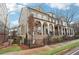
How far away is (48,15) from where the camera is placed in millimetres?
1935

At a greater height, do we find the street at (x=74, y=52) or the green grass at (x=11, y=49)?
the green grass at (x=11, y=49)

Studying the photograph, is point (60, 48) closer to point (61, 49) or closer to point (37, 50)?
point (61, 49)

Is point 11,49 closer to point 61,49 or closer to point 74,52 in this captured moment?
point 61,49

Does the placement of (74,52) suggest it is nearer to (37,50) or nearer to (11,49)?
(37,50)

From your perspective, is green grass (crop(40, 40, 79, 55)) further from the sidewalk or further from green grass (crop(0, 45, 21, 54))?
green grass (crop(0, 45, 21, 54))

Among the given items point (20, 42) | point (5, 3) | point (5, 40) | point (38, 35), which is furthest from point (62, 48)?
Answer: point (5, 3)

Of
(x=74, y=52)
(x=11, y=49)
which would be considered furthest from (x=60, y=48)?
(x=11, y=49)

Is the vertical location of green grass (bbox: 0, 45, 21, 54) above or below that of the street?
above

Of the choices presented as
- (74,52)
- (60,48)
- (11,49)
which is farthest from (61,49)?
(11,49)

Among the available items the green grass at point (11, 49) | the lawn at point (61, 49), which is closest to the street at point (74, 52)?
the lawn at point (61, 49)

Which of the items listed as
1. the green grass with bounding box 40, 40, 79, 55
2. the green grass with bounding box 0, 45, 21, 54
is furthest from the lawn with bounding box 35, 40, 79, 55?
the green grass with bounding box 0, 45, 21, 54

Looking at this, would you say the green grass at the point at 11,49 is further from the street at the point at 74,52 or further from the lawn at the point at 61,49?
the street at the point at 74,52

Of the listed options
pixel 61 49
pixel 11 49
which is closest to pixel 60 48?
pixel 61 49
